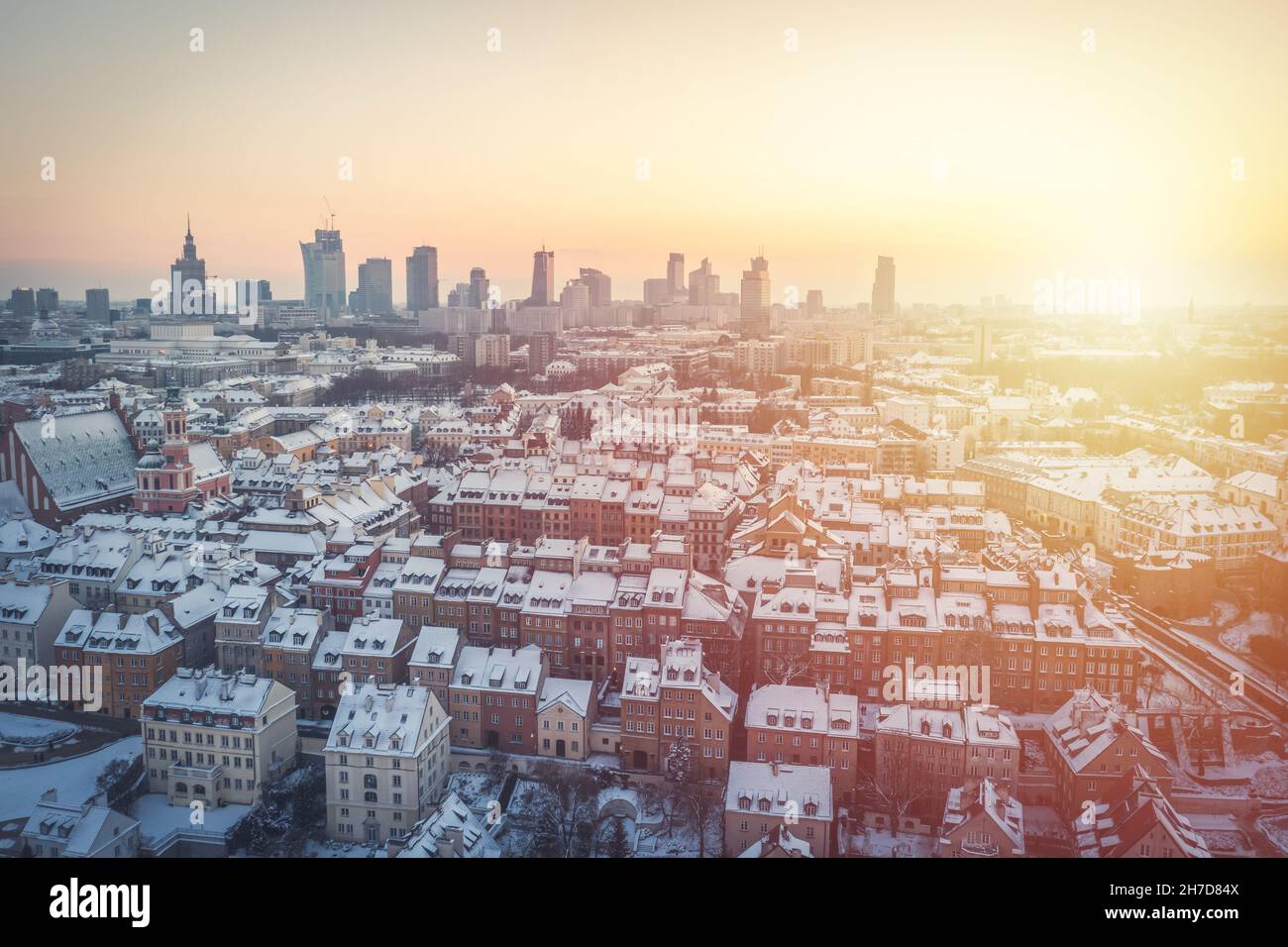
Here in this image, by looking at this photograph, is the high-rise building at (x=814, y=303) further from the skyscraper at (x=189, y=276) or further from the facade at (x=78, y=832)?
the facade at (x=78, y=832)

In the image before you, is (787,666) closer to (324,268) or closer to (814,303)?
(814,303)

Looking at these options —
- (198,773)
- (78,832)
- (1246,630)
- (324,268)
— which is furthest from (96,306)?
(1246,630)

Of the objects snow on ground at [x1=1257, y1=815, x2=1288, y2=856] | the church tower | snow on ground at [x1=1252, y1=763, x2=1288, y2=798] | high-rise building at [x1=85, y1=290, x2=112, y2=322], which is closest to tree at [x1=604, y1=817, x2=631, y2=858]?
snow on ground at [x1=1257, y1=815, x2=1288, y2=856]

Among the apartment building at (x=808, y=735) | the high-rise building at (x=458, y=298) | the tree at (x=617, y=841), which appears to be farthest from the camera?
the high-rise building at (x=458, y=298)

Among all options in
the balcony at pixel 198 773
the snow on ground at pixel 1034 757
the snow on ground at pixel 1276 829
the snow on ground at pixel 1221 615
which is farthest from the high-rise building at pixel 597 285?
the snow on ground at pixel 1276 829

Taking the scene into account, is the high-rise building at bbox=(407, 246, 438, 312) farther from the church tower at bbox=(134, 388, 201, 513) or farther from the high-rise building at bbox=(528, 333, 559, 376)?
the church tower at bbox=(134, 388, 201, 513)

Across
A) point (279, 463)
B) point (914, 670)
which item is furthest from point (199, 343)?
point (914, 670)
